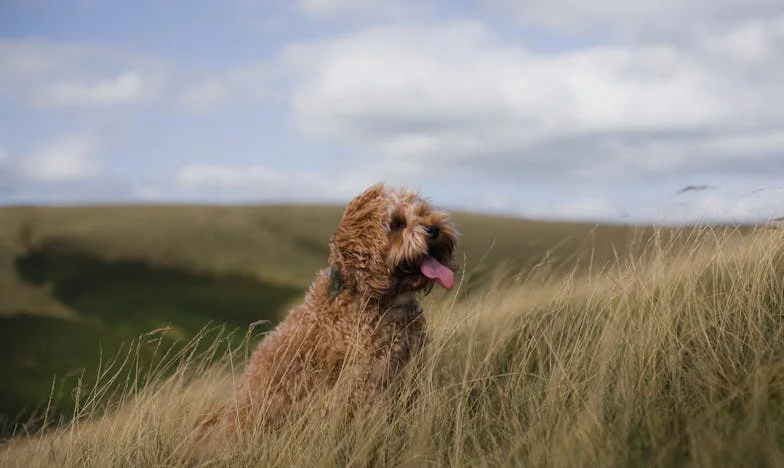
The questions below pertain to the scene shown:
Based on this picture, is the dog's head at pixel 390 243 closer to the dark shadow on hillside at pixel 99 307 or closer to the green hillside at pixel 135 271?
the green hillside at pixel 135 271

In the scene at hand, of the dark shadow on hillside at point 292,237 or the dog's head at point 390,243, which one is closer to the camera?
the dog's head at point 390,243

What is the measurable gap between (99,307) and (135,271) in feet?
6.62

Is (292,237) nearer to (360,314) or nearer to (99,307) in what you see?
(99,307)

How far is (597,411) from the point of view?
4.05 m

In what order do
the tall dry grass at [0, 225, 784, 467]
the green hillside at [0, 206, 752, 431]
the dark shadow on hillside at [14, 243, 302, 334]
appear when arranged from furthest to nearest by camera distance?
the dark shadow on hillside at [14, 243, 302, 334] → the green hillside at [0, 206, 752, 431] → the tall dry grass at [0, 225, 784, 467]

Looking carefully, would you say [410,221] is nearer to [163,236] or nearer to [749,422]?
[749,422]

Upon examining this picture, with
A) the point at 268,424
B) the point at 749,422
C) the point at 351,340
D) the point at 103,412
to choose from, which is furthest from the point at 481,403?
the point at 103,412

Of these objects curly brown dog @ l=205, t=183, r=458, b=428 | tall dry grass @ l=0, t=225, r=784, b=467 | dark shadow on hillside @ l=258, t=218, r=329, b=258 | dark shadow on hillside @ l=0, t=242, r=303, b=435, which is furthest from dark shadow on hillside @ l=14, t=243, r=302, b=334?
curly brown dog @ l=205, t=183, r=458, b=428

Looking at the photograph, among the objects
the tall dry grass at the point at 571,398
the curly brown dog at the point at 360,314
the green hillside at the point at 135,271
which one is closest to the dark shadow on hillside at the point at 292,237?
the green hillside at the point at 135,271

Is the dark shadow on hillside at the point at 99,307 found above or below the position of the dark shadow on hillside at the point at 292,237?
below

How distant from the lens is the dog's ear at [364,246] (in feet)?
15.7

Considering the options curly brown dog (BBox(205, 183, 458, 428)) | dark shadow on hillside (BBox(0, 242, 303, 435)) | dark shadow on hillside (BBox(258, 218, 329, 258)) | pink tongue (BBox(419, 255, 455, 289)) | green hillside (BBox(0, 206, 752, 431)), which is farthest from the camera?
dark shadow on hillside (BBox(258, 218, 329, 258))

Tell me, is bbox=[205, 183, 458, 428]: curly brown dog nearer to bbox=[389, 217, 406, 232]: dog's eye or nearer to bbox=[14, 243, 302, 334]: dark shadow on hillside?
bbox=[389, 217, 406, 232]: dog's eye

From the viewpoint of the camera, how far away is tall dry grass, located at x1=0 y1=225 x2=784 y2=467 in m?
3.75
